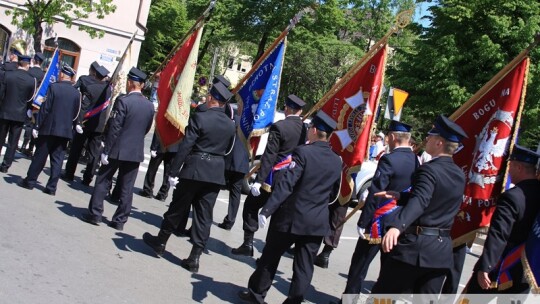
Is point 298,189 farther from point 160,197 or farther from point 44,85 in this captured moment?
point 44,85

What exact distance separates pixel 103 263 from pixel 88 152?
4653mm

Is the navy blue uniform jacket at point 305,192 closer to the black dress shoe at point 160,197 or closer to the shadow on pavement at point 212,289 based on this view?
the shadow on pavement at point 212,289

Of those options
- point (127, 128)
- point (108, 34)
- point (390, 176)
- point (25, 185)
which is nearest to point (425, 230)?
point (390, 176)

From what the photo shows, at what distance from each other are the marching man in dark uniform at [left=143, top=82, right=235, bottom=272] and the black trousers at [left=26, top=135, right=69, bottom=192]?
2832mm

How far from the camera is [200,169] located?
6926mm

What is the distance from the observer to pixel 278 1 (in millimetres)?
31312

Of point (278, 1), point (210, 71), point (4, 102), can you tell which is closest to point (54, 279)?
point (4, 102)

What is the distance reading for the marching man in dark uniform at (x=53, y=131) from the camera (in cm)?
916

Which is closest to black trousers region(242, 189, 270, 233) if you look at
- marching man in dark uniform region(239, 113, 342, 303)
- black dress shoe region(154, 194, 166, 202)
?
marching man in dark uniform region(239, 113, 342, 303)

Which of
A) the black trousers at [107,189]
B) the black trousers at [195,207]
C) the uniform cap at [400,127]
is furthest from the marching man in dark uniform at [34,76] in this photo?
the uniform cap at [400,127]

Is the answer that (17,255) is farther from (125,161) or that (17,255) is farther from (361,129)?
(361,129)

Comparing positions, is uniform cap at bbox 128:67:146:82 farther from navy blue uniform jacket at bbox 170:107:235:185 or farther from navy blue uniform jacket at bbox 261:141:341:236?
navy blue uniform jacket at bbox 261:141:341:236

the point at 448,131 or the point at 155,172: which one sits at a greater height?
the point at 448,131

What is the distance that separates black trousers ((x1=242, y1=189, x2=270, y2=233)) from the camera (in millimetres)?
8336
